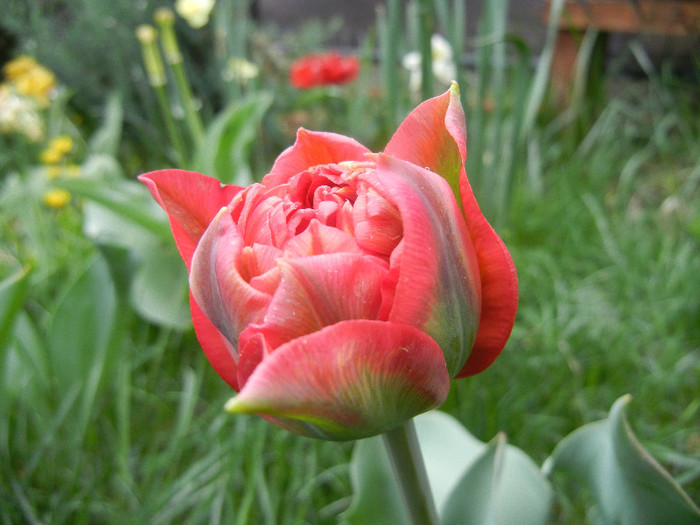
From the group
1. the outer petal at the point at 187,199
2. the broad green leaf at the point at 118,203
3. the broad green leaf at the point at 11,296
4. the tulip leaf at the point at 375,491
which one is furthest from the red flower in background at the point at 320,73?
the outer petal at the point at 187,199

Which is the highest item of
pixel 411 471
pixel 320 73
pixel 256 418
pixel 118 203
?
pixel 411 471

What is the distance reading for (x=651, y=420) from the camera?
1023 mm

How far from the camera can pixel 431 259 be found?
0.30m

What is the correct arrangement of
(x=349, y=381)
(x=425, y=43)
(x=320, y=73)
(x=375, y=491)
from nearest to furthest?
1. (x=349, y=381)
2. (x=375, y=491)
3. (x=425, y=43)
4. (x=320, y=73)

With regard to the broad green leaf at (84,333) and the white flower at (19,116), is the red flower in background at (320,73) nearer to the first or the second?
the white flower at (19,116)

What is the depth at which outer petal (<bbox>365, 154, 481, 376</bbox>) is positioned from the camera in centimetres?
29

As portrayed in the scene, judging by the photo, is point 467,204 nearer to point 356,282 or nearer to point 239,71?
point 356,282

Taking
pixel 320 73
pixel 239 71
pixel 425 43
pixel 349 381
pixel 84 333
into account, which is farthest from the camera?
pixel 320 73

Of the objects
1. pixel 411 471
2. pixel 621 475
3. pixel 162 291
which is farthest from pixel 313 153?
pixel 162 291

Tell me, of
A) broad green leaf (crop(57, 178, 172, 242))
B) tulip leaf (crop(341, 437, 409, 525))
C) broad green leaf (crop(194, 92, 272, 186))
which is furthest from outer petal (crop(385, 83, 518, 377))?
broad green leaf (crop(194, 92, 272, 186))

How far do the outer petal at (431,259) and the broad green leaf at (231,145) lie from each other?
957 mm

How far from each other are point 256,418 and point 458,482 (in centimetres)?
57

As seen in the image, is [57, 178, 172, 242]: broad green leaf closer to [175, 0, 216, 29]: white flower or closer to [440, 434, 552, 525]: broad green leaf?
[175, 0, 216, 29]: white flower

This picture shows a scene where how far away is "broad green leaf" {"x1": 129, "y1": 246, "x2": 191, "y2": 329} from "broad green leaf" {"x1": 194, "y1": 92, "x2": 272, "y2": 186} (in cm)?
20
